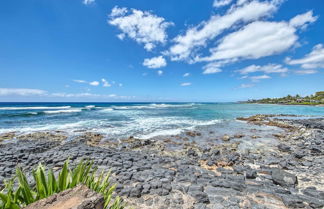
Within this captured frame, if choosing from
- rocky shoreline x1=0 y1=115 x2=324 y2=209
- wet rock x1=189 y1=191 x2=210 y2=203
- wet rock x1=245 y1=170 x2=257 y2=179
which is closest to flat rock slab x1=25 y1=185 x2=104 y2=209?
rocky shoreline x1=0 y1=115 x2=324 y2=209

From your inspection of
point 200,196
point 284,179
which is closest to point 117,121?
point 200,196

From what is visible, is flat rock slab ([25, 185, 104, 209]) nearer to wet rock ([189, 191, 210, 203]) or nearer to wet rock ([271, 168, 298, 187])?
wet rock ([189, 191, 210, 203])

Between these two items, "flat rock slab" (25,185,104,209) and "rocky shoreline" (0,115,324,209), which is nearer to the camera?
"flat rock slab" (25,185,104,209)

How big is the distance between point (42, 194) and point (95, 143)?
9.06 metres

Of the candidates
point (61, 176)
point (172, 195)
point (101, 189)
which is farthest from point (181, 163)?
point (61, 176)

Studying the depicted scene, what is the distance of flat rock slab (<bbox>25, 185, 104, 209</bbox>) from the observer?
158 centimetres

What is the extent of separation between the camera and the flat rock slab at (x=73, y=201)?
158 cm

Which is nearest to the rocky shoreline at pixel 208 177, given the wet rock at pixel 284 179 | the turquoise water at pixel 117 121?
the wet rock at pixel 284 179

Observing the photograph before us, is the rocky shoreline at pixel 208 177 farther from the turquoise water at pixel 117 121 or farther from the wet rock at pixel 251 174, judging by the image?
the turquoise water at pixel 117 121

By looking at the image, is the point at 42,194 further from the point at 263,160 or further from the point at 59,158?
the point at 263,160

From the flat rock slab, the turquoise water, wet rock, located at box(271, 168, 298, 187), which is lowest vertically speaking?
the turquoise water

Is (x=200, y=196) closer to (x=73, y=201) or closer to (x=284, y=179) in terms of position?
(x=284, y=179)

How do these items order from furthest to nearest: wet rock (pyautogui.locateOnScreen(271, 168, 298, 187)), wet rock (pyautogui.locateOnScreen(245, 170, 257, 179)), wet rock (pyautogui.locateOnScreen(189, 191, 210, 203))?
1. wet rock (pyautogui.locateOnScreen(245, 170, 257, 179))
2. wet rock (pyautogui.locateOnScreen(271, 168, 298, 187))
3. wet rock (pyautogui.locateOnScreen(189, 191, 210, 203))

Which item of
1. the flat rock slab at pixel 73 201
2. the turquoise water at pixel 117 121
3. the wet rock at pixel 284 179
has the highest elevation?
the flat rock slab at pixel 73 201
